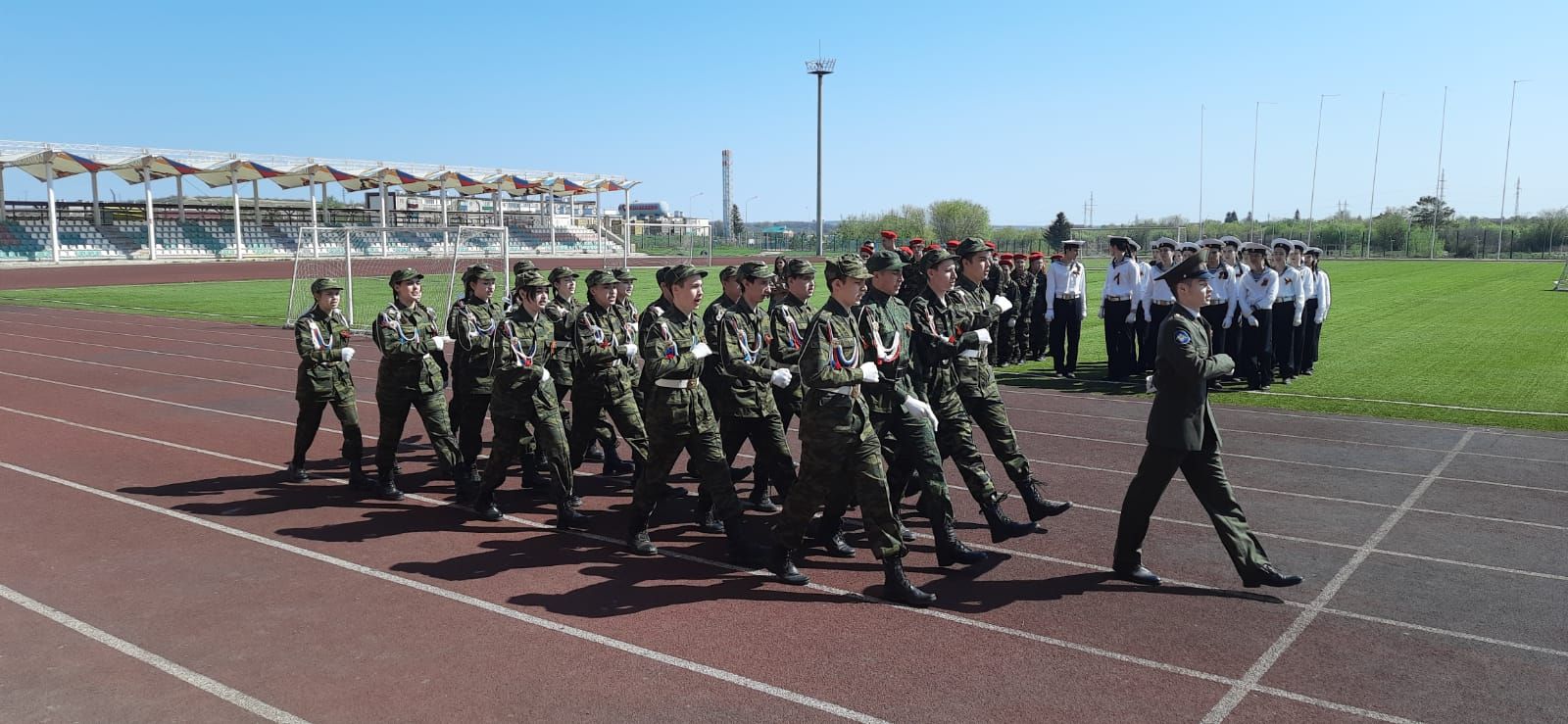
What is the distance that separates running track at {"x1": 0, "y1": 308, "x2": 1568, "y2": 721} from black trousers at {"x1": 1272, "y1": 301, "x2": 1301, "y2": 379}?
15.4 feet

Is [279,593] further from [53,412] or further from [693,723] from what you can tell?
[53,412]

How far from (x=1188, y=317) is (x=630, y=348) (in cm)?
407

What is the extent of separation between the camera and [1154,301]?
13.9 m

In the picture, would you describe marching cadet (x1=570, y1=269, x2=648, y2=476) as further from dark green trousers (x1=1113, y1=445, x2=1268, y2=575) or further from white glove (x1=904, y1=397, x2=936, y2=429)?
dark green trousers (x1=1113, y1=445, x2=1268, y2=575)

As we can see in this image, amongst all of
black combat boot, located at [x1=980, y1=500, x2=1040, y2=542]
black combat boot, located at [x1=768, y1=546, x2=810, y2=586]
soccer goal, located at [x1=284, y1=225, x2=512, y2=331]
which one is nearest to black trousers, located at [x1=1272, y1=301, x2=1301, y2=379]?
black combat boot, located at [x1=980, y1=500, x2=1040, y2=542]

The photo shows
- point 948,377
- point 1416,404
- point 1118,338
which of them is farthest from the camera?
point 1118,338

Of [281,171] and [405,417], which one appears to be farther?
[281,171]

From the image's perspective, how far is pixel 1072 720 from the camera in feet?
14.3

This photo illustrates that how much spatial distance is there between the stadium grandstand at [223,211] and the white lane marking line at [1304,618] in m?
37.7

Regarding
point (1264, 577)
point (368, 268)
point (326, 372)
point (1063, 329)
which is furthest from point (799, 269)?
point (368, 268)

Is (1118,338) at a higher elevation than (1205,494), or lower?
higher

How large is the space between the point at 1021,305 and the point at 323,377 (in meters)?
11.3

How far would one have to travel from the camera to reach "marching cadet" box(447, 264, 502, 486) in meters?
8.02

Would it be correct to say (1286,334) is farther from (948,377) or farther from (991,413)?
(948,377)
